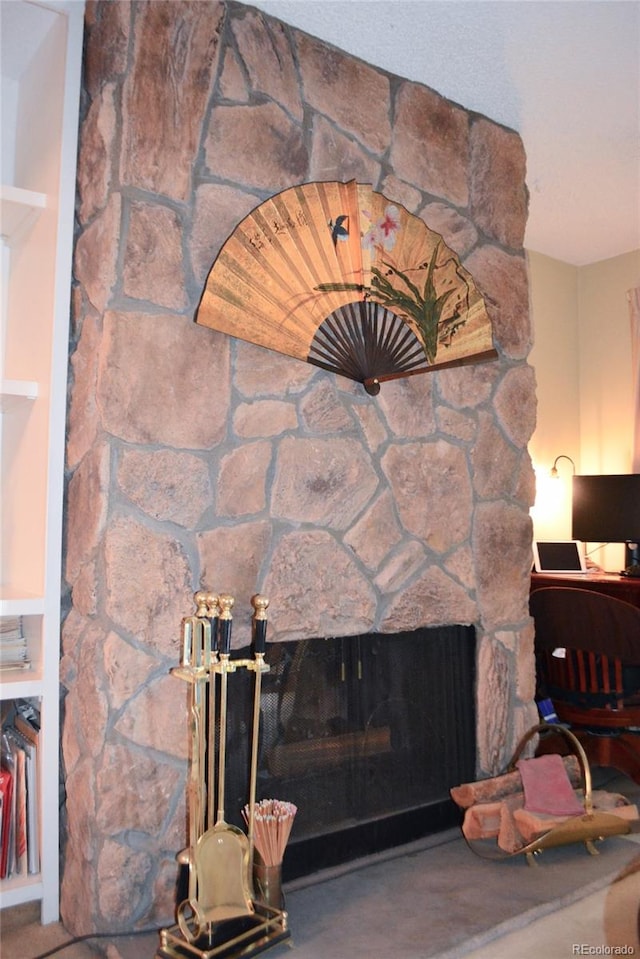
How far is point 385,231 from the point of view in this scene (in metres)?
2.25

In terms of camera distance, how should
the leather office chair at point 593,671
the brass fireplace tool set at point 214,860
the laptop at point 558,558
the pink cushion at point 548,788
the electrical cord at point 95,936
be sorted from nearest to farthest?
1. the brass fireplace tool set at point 214,860
2. the electrical cord at point 95,936
3. the pink cushion at point 548,788
4. the leather office chair at point 593,671
5. the laptop at point 558,558

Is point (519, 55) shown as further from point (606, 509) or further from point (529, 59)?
point (606, 509)

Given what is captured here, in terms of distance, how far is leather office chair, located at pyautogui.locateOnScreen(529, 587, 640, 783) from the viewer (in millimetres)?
2688

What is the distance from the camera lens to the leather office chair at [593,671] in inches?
106

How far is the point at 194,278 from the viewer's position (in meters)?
1.93

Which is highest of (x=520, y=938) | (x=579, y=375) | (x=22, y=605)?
(x=579, y=375)

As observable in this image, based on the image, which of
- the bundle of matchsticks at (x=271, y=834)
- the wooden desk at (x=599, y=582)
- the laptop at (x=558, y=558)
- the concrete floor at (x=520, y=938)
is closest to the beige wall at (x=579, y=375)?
the laptop at (x=558, y=558)

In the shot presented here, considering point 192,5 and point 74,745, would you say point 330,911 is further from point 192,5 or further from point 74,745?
point 192,5

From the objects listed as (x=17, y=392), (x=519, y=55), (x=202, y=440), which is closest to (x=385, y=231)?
(x=519, y=55)

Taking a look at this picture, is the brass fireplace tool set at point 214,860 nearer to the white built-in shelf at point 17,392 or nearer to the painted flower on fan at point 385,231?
the white built-in shelf at point 17,392

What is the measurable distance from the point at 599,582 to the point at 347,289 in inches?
73.8

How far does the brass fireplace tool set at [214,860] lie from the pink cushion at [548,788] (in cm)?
89

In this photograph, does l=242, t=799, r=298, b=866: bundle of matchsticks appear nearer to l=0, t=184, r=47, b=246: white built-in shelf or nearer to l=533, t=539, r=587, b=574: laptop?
l=0, t=184, r=47, b=246: white built-in shelf

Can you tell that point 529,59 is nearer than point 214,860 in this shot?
No
